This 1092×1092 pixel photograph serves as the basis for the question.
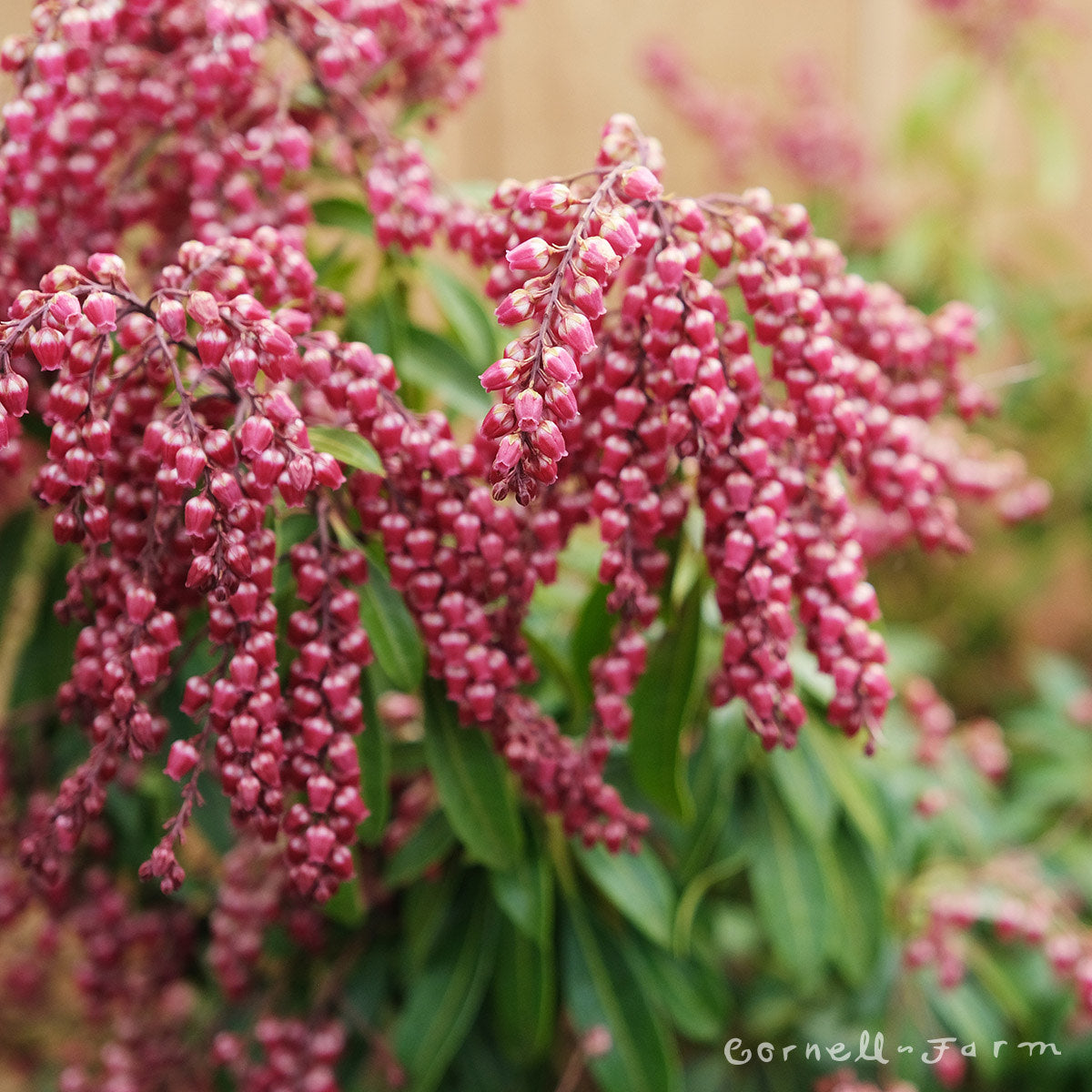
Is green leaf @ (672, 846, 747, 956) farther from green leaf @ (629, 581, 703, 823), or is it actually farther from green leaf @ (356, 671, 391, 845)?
green leaf @ (356, 671, 391, 845)

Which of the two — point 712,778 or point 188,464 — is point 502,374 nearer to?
point 188,464

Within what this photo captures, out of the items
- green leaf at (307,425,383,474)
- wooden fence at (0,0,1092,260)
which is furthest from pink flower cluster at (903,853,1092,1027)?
wooden fence at (0,0,1092,260)

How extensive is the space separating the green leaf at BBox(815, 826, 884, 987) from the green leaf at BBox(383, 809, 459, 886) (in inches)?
11.7

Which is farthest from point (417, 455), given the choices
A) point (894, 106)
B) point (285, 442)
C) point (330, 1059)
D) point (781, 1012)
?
point (894, 106)

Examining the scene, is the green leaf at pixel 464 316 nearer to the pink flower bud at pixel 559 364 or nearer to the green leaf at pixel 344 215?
the green leaf at pixel 344 215

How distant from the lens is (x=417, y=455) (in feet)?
1.87

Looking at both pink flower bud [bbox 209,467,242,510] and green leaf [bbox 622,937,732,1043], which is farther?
green leaf [bbox 622,937,732,1043]

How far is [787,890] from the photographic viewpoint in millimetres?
847

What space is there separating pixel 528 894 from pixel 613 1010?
15cm

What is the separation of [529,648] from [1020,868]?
60cm

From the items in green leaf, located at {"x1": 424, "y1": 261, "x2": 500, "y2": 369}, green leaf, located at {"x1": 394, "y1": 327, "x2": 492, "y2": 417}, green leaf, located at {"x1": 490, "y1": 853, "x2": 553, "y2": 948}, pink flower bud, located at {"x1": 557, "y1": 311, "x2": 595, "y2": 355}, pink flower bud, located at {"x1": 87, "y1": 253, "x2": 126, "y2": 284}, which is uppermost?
green leaf, located at {"x1": 424, "y1": 261, "x2": 500, "y2": 369}

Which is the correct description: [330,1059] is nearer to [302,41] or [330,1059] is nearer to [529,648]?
[529,648]

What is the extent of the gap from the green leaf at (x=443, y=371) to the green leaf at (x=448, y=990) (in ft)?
1.23

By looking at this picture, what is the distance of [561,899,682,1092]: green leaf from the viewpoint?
0.79m
